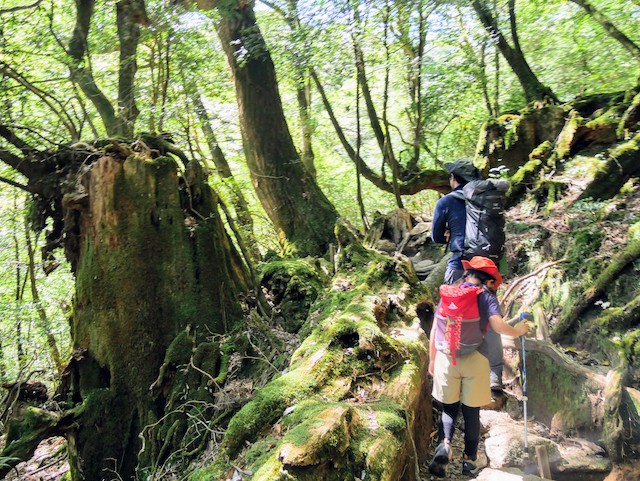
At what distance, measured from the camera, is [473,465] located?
3.71 meters

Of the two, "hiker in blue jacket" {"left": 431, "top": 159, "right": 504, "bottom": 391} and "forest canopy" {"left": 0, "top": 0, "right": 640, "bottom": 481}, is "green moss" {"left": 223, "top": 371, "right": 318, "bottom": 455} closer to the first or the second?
"forest canopy" {"left": 0, "top": 0, "right": 640, "bottom": 481}

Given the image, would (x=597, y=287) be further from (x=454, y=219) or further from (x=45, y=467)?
(x=45, y=467)

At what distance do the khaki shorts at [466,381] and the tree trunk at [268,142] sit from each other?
4603 millimetres

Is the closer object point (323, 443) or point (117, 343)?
point (323, 443)

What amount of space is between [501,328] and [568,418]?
2.00 metres

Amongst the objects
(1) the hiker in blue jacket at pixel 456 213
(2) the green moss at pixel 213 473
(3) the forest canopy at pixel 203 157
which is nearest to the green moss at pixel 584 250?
(3) the forest canopy at pixel 203 157

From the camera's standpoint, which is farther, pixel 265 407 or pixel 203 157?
pixel 203 157

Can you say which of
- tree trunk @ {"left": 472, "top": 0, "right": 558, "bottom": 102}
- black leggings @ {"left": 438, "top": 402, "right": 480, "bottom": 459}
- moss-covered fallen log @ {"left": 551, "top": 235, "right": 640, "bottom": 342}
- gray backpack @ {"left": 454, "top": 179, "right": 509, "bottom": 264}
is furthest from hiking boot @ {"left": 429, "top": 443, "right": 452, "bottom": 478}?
tree trunk @ {"left": 472, "top": 0, "right": 558, "bottom": 102}

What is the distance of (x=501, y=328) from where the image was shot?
11.4 feet

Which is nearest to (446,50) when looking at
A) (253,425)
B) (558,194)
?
(558,194)

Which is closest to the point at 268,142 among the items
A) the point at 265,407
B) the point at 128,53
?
the point at 128,53

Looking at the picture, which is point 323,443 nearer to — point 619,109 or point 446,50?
point 619,109

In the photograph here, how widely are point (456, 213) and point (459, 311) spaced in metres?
1.36

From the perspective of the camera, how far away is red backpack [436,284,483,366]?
3578mm
